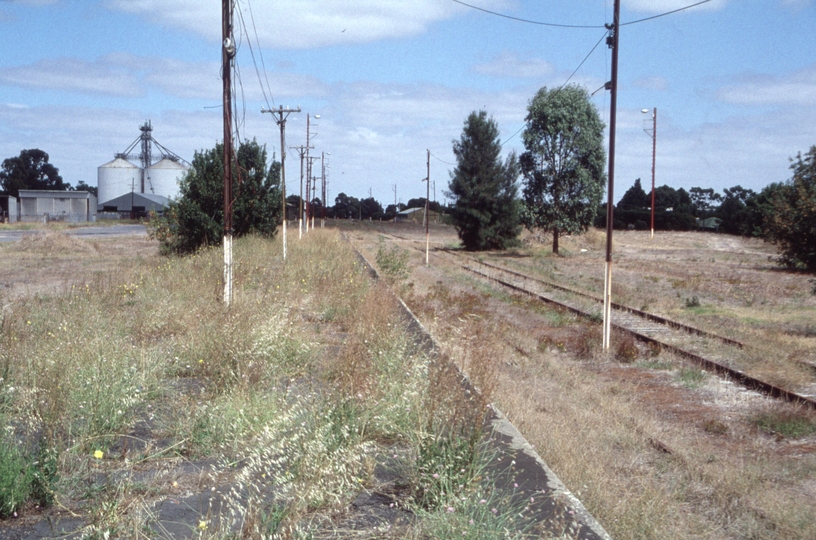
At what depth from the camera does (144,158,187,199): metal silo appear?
106562 millimetres

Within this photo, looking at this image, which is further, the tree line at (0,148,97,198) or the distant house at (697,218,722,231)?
the tree line at (0,148,97,198)

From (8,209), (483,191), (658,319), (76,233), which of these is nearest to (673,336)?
(658,319)

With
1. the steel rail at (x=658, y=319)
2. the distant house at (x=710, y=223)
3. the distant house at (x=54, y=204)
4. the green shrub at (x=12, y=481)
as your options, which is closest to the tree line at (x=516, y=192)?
the steel rail at (x=658, y=319)

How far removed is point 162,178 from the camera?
107 meters

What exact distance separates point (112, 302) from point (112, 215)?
9206cm

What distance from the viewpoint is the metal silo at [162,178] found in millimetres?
106562

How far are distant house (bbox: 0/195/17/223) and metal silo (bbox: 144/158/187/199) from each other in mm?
22921

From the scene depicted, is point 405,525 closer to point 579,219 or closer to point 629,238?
point 579,219

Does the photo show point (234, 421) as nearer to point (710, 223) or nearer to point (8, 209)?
point (710, 223)

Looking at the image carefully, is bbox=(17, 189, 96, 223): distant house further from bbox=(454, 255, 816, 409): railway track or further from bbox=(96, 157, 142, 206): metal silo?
bbox=(454, 255, 816, 409): railway track

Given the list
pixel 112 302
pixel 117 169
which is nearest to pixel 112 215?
pixel 117 169

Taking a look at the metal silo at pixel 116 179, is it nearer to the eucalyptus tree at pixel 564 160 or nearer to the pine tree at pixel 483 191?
the pine tree at pixel 483 191

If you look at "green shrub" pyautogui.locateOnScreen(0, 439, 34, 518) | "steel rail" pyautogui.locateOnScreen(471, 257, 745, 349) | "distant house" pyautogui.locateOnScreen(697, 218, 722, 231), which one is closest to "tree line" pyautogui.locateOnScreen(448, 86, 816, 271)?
"steel rail" pyautogui.locateOnScreen(471, 257, 745, 349)

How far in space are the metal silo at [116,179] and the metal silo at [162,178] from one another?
1.47 metres
